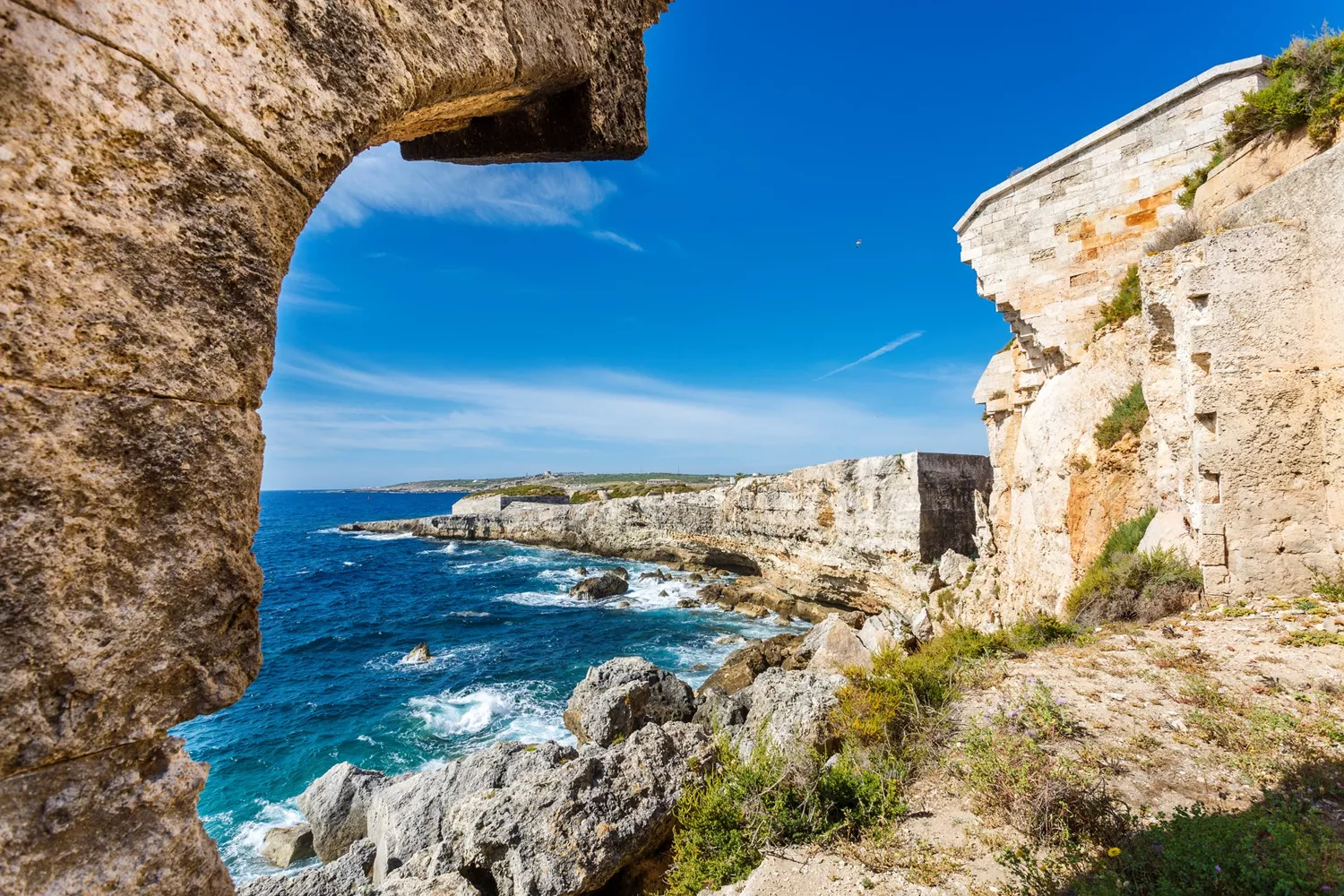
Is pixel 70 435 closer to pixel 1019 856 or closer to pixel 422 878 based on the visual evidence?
pixel 1019 856

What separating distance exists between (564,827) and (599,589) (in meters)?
21.9

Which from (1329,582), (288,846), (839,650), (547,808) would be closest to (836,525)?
(839,650)

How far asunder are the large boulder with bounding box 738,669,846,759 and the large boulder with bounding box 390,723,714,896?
709 millimetres

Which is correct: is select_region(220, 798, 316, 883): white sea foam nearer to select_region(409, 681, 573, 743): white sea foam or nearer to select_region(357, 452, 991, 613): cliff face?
select_region(409, 681, 573, 743): white sea foam

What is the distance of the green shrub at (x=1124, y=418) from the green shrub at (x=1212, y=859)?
569 cm

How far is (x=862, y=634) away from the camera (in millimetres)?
13695

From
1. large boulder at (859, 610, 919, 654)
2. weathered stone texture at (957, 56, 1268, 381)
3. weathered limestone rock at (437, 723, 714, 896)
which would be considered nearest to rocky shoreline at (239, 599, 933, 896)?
weathered limestone rock at (437, 723, 714, 896)

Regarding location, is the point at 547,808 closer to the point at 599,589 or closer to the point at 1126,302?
the point at 1126,302

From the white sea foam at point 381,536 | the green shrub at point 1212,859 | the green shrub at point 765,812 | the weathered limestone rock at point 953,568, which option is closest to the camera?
the green shrub at point 1212,859

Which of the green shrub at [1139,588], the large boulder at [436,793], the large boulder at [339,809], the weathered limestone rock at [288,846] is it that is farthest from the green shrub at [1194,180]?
the weathered limestone rock at [288,846]

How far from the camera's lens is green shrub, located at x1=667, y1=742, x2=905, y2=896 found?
3689 millimetres

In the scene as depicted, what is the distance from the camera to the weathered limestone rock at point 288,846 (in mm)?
8281

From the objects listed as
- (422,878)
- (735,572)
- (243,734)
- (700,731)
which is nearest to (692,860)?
(700,731)

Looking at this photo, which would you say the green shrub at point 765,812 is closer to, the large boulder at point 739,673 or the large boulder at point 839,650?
the large boulder at point 839,650
